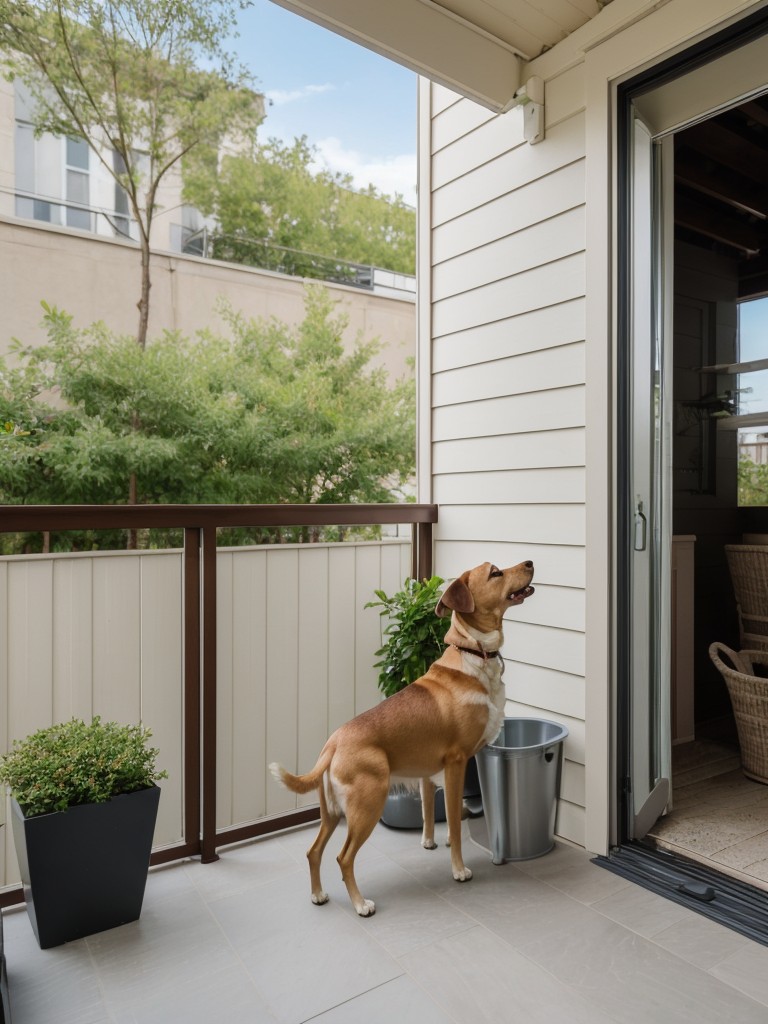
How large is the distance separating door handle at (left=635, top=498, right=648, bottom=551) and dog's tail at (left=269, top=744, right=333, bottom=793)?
3.81 feet

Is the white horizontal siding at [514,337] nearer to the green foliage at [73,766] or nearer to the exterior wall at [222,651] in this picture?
the exterior wall at [222,651]

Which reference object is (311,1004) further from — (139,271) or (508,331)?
(139,271)

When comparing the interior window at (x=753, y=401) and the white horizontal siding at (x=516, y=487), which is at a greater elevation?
the interior window at (x=753, y=401)

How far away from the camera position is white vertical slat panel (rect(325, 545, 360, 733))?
8.55 feet

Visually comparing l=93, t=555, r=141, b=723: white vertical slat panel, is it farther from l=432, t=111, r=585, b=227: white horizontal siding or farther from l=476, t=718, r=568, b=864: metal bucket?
l=432, t=111, r=585, b=227: white horizontal siding

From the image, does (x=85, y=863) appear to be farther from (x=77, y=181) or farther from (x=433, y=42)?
(x=77, y=181)

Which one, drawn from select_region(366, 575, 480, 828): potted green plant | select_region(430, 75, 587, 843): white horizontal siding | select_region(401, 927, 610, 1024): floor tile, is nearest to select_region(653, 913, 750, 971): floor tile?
select_region(401, 927, 610, 1024): floor tile

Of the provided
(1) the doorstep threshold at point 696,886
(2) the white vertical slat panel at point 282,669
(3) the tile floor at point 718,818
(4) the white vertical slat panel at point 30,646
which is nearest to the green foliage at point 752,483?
(3) the tile floor at point 718,818

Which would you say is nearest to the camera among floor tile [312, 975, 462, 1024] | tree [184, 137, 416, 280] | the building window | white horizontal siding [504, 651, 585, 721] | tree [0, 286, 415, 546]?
floor tile [312, 975, 462, 1024]

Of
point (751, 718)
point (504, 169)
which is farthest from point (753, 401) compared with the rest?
point (504, 169)

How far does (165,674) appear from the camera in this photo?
2.23 metres

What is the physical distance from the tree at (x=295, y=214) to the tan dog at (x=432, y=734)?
4.06 metres

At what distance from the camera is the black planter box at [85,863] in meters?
1.72

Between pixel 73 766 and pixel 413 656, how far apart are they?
1153 mm
